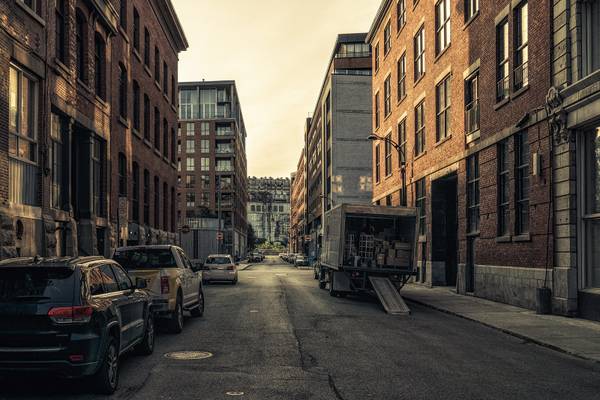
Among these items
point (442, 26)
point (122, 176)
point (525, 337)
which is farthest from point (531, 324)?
point (122, 176)

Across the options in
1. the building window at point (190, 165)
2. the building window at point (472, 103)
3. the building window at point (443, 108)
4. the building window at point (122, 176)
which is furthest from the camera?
the building window at point (190, 165)

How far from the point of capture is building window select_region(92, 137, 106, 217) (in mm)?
23875

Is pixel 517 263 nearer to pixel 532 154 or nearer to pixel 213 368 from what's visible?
pixel 532 154

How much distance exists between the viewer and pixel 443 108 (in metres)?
28.3

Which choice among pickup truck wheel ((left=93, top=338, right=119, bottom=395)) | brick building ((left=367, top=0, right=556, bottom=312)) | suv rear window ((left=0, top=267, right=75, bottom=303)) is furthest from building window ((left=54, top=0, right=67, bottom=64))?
pickup truck wheel ((left=93, top=338, right=119, bottom=395))

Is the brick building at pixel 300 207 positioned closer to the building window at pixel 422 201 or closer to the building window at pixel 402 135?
the building window at pixel 402 135

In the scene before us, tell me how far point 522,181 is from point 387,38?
936 inches

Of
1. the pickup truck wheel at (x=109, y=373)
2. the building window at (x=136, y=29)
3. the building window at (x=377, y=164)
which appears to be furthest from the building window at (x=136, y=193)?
the pickup truck wheel at (x=109, y=373)

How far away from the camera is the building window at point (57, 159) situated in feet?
63.1

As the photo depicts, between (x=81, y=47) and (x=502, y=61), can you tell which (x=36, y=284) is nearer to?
(x=81, y=47)

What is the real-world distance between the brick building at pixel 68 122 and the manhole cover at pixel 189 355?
21.3ft

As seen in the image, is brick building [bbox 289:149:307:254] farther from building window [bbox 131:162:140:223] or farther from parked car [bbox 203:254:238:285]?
building window [bbox 131:162:140:223]

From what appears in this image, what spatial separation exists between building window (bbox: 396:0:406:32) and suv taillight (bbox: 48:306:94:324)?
31806 mm

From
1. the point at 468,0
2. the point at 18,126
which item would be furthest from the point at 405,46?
the point at 18,126
